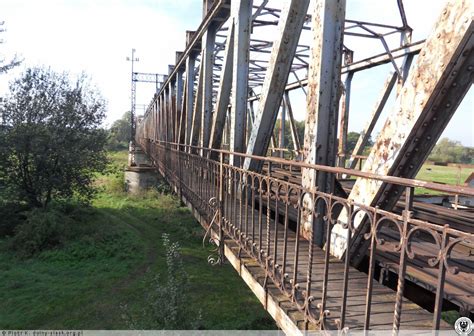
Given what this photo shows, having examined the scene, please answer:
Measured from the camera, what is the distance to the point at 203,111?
7.90m

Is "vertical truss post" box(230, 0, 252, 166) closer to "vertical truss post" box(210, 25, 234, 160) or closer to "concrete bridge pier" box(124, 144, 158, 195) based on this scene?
"vertical truss post" box(210, 25, 234, 160)

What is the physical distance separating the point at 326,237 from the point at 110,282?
8719 mm

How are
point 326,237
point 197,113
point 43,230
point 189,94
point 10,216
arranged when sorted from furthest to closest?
point 10,216 < point 43,230 < point 189,94 < point 197,113 < point 326,237

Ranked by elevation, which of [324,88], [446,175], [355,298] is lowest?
[446,175]

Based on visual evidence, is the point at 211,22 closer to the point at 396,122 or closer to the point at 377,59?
the point at 377,59

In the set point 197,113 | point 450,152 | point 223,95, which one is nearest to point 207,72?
point 197,113

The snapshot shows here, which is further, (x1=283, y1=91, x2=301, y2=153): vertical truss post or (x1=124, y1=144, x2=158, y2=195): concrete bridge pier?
(x1=124, y1=144, x2=158, y2=195): concrete bridge pier

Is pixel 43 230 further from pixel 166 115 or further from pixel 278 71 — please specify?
pixel 278 71

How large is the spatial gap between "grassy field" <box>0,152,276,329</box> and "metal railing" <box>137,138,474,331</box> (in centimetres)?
258

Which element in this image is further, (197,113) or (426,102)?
(197,113)

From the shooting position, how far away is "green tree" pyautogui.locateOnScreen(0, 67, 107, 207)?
13945 millimetres

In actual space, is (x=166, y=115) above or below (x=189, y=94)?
below

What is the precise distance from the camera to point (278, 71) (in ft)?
13.9

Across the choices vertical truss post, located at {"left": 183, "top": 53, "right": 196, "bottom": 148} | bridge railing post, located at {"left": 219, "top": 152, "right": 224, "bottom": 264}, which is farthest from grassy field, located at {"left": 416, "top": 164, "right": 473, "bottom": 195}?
vertical truss post, located at {"left": 183, "top": 53, "right": 196, "bottom": 148}
